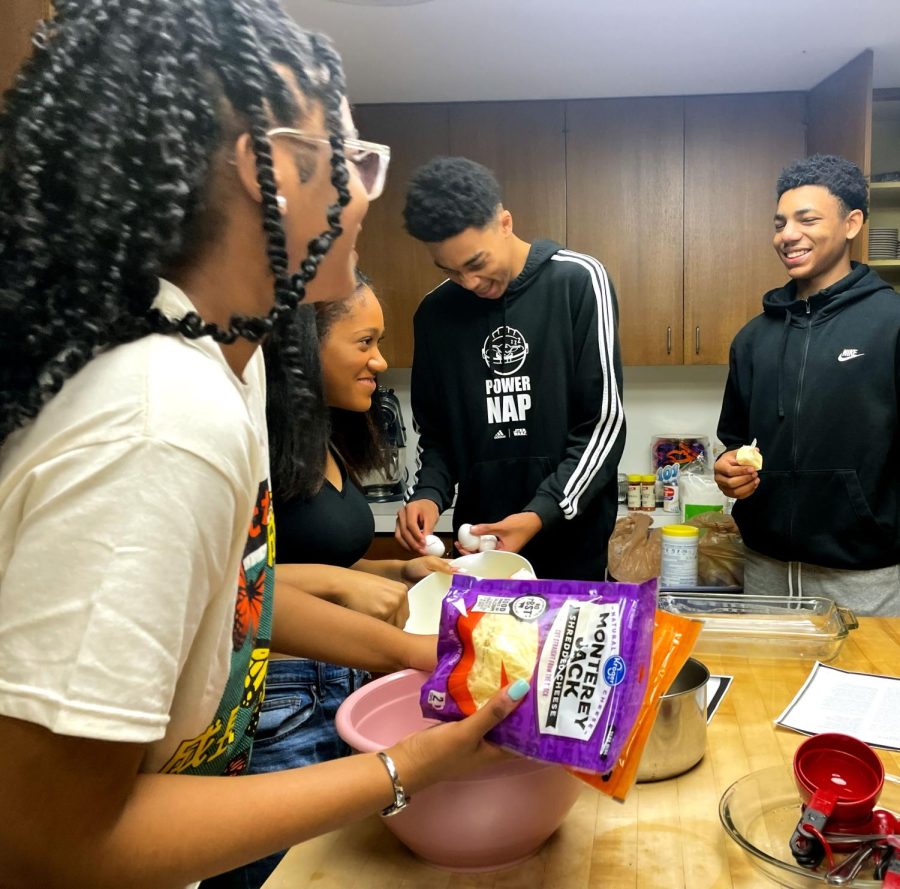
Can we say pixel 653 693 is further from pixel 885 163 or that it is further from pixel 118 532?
pixel 885 163

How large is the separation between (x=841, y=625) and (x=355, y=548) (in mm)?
→ 850

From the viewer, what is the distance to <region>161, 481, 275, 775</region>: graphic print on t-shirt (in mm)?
698

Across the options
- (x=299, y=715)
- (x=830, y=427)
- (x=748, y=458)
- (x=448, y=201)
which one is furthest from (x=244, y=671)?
(x=830, y=427)

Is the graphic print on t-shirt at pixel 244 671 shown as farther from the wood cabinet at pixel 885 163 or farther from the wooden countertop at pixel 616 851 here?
the wood cabinet at pixel 885 163

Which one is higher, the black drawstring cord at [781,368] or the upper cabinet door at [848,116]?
the upper cabinet door at [848,116]

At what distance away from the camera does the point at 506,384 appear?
2123 millimetres

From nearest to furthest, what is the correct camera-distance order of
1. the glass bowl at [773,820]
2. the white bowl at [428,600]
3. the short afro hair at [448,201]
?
1. the glass bowl at [773,820]
2. the white bowl at [428,600]
3. the short afro hair at [448,201]

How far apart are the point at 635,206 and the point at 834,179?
1176 mm

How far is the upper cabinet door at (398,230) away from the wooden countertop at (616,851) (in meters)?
2.66

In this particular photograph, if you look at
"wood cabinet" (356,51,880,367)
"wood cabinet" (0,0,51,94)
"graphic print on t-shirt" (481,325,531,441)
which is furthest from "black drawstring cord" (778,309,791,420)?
"wood cabinet" (0,0,51,94)

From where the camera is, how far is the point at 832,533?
210 centimetres

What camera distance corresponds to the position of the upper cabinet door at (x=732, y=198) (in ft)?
10.5

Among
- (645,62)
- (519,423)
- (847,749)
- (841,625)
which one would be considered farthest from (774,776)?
(645,62)

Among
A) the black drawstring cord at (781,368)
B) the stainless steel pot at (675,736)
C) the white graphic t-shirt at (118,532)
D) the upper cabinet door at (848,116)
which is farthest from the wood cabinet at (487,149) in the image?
the white graphic t-shirt at (118,532)
